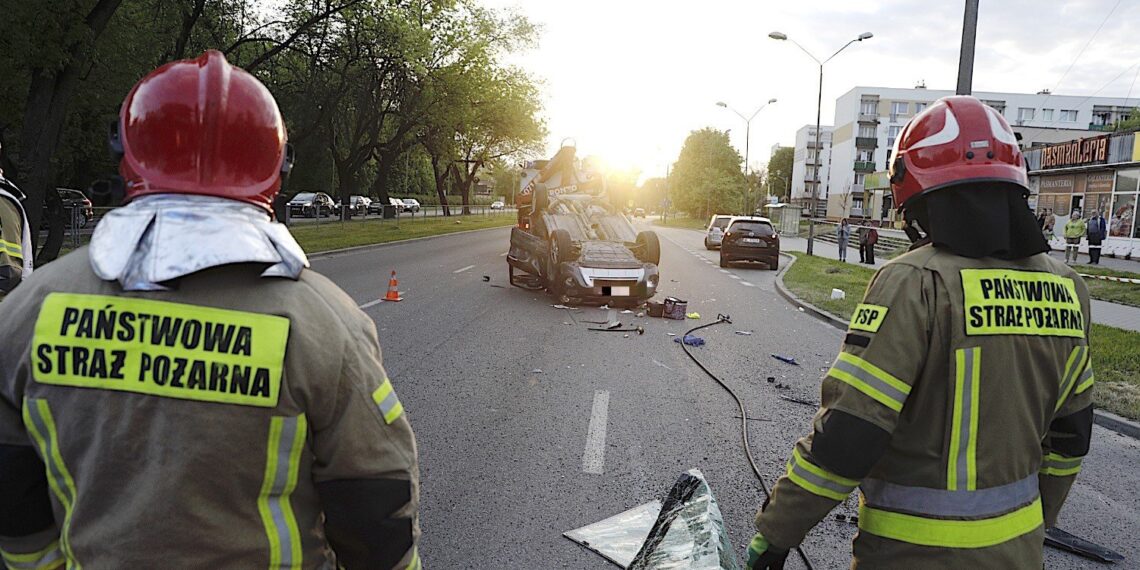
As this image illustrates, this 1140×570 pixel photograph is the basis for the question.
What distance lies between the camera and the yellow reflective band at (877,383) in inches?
71.4

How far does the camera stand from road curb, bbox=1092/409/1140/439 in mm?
6141

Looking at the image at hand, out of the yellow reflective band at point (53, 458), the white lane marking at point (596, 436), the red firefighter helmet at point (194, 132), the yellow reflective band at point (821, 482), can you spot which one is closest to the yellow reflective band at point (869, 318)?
the yellow reflective band at point (821, 482)

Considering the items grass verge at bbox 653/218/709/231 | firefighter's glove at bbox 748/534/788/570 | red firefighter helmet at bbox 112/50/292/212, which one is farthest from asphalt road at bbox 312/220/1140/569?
grass verge at bbox 653/218/709/231

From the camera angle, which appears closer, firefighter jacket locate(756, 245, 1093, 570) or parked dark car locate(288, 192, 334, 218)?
firefighter jacket locate(756, 245, 1093, 570)

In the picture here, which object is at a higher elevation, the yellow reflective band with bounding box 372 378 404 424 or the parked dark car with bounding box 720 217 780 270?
the yellow reflective band with bounding box 372 378 404 424

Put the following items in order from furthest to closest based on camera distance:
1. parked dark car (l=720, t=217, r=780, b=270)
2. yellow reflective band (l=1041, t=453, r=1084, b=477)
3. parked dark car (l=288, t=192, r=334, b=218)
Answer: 1. parked dark car (l=288, t=192, r=334, b=218)
2. parked dark car (l=720, t=217, r=780, b=270)
3. yellow reflective band (l=1041, t=453, r=1084, b=477)

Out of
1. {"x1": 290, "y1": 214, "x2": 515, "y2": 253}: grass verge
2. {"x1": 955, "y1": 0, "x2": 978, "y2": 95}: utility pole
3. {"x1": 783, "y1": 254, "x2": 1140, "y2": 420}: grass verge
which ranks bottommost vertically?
{"x1": 783, "y1": 254, "x2": 1140, "y2": 420}: grass verge

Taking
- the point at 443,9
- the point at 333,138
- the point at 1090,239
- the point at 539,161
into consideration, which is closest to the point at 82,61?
the point at 539,161

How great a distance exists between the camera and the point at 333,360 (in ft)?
4.70

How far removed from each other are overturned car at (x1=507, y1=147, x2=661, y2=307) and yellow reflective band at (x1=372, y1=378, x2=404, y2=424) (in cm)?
993

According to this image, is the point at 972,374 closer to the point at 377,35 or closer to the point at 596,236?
the point at 596,236

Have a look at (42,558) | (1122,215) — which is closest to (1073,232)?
(1122,215)

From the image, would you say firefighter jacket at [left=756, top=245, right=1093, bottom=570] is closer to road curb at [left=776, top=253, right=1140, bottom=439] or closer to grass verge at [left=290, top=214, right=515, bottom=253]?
road curb at [left=776, top=253, right=1140, bottom=439]

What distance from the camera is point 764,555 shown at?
203 cm
